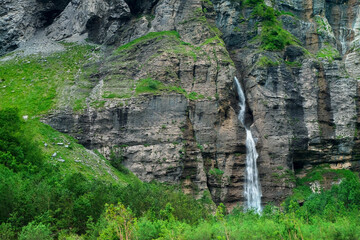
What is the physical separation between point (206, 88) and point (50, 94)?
19885 mm

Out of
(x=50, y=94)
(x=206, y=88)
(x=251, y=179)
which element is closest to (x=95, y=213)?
(x=251, y=179)

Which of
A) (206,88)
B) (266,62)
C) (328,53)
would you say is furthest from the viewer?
(328,53)

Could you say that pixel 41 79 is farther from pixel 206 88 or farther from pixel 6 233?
pixel 6 233

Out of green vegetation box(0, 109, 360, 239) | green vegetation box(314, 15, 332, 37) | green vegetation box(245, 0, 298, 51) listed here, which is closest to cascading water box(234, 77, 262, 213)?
green vegetation box(0, 109, 360, 239)

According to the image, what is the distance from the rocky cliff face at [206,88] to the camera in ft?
141

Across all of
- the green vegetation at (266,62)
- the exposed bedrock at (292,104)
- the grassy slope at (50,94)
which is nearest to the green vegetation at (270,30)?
the exposed bedrock at (292,104)

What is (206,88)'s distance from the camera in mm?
47531

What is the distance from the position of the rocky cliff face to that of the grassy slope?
6.40 feet

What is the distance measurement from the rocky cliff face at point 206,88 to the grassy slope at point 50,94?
1952 millimetres

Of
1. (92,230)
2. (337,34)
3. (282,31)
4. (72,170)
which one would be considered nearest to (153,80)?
(72,170)

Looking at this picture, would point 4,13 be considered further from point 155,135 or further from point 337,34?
point 337,34

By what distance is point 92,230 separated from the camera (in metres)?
19.7

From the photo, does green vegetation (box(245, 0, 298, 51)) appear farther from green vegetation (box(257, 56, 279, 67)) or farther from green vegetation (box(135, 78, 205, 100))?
green vegetation (box(135, 78, 205, 100))

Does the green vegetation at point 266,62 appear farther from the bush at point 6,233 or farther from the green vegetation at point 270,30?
the bush at point 6,233
